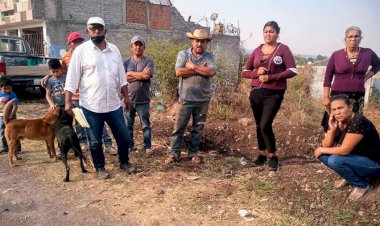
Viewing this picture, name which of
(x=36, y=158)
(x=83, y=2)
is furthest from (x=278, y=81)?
(x=83, y=2)

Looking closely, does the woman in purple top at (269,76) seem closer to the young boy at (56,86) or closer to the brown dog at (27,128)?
the young boy at (56,86)

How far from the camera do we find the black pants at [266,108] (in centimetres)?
397

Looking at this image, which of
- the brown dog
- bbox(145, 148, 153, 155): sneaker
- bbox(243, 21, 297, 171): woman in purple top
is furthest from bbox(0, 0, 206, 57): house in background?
bbox(243, 21, 297, 171): woman in purple top

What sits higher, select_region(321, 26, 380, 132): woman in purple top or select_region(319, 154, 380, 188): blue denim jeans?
select_region(321, 26, 380, 132): woman in purple top

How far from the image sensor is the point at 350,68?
12.7 feet

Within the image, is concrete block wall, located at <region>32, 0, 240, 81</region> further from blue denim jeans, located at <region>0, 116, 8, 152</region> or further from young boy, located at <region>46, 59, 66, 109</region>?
blue denim jeans, located at <region>0, 116, 8, 152</region>

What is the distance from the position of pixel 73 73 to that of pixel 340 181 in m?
3.32

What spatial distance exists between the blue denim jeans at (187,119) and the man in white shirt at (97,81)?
0.82m

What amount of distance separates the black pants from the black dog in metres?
2.43

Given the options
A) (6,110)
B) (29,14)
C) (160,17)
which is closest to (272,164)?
(6,110)

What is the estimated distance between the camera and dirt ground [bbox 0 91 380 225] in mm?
3121

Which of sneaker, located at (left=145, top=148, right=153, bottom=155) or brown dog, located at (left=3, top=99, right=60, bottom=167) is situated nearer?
brown dog, located at (left=3, top=99, right=60, bottom=167)

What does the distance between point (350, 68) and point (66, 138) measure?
12.3 feet

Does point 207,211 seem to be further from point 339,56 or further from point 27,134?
point 27,134
